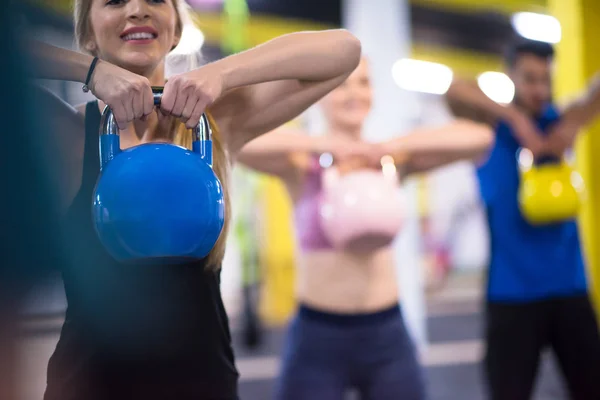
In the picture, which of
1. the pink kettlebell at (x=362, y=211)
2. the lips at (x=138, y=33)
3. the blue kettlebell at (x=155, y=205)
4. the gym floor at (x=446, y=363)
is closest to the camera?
the blue kettlebell at (x=155, y=205)

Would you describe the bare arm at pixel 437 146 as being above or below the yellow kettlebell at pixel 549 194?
above

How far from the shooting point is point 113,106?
2.05 feet

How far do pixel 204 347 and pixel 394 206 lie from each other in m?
0.62

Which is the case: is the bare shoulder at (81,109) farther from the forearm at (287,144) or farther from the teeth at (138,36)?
the forearm at (287,144)

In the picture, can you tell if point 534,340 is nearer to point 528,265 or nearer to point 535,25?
point 528,265

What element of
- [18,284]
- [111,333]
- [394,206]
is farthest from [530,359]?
[18,284]

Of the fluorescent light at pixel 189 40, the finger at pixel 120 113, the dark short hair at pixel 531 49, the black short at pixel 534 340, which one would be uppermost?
the dark short hair at pixel 531 49

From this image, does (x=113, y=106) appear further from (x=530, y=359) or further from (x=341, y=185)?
(x=530, y=359)

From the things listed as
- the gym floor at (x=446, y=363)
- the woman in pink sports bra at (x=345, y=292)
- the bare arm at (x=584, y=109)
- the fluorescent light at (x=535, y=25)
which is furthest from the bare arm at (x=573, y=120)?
the fluorescent light at (x=535, y=25)

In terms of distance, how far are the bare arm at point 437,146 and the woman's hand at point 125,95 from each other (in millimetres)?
873

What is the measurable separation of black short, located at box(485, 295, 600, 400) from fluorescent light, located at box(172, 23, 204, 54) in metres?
1.23

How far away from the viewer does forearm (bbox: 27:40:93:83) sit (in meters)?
0.64

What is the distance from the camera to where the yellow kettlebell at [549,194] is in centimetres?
166

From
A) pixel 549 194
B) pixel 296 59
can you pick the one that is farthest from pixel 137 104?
pixel 549 194
